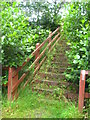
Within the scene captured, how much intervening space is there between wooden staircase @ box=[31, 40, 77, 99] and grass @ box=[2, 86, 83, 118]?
15.6 inches

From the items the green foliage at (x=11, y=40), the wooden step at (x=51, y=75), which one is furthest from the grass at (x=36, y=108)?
the wooden step at (x=51, y=75)

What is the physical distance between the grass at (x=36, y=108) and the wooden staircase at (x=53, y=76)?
397 millimetres

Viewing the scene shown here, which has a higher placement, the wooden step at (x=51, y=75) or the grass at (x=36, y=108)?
the wooden step at (x=51, y=75)

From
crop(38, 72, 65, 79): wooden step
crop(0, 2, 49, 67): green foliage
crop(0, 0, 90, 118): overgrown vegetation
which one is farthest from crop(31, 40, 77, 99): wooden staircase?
crop(0, 2, 49, 67): green foliage

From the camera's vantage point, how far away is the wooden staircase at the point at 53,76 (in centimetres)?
427

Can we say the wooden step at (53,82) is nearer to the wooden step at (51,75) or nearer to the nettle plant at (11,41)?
the wooden step at (51,75)

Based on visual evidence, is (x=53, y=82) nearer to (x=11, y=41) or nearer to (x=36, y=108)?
(x=36, y=108)

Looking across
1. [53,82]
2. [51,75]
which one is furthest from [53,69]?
[53,82]

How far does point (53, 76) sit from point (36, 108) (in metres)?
1.54

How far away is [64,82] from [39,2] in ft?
14.8

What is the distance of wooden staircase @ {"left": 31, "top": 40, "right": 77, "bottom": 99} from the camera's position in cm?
427

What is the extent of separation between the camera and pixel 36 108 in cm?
341

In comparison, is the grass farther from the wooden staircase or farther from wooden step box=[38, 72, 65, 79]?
wooden step box=[38, 72, 65, 79]

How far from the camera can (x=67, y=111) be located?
303cm
